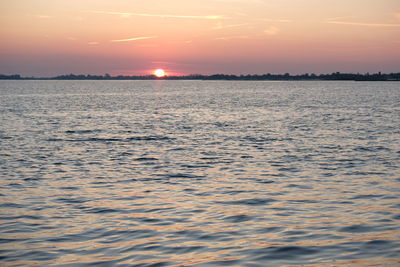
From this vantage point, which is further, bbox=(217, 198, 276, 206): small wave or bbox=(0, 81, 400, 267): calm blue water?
bbox=(217, 198, 276, 206): small wave

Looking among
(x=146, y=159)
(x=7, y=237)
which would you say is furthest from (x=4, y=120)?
(x=7, y=237)

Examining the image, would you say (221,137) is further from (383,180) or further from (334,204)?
(334,204)

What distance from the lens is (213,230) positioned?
1266cm

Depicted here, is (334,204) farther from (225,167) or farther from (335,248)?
(225,167)

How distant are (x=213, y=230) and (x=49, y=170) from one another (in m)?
12.1

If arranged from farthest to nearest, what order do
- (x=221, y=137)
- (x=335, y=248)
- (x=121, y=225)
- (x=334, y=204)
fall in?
1. (x=221, y=137)
2. (x=334, y=204)
3. (x=121, y=225)
4. (x=335, y=248)

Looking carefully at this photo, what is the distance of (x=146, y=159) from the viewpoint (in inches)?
1009

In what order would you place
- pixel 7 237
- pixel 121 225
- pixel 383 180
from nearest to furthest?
pixel 7 237 → pixel 121 225 → pixel 383 180

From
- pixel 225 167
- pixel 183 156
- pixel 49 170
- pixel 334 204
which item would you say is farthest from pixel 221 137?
pixel 334 204

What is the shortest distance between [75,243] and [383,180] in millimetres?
13413

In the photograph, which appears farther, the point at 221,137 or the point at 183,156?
the point at 221,137

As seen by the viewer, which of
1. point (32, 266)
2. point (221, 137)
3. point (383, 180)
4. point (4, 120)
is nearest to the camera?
point (32, 266)

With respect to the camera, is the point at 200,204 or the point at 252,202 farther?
the point at 252,202

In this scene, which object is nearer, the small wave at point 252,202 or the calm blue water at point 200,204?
the calm blue water at point 200,204
